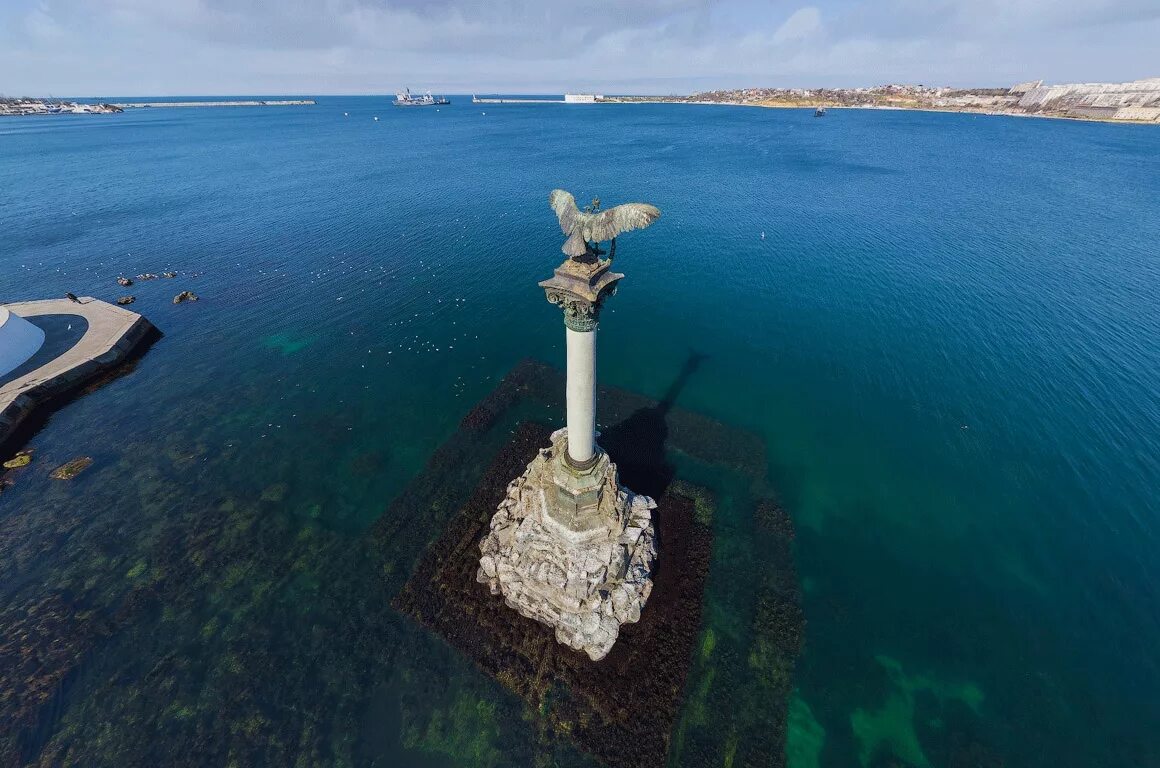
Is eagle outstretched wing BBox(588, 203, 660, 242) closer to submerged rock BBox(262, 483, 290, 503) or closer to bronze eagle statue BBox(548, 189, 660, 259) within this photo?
bronze eagle statue BBox(548, 189, 660, 259)

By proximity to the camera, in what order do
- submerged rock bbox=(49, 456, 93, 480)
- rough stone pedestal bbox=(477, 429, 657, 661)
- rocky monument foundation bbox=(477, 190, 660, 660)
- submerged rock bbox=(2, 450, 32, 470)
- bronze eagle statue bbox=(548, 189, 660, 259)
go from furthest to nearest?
submerged rock bbox=(2, 450, 32, 470), submerged rock bbox=(49, 456, 93, 480), rough stone pedestal bbox=(477, 429, 657, 661), rocky monument foundation bbox=(477, 190, 660, 660), bronze eagle statue bbox=(548, 189, 660, 259)

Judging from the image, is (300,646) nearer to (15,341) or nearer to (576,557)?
(576,557)

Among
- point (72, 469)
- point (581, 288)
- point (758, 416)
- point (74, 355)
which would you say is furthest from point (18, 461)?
point (758, 416)

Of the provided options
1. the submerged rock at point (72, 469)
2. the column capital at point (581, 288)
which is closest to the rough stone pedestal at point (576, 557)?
the column capital at point (581, 288)

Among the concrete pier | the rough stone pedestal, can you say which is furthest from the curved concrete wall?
the rough stone pedestal

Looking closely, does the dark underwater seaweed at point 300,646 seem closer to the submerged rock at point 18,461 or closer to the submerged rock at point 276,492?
the submerged rock at point 276,492

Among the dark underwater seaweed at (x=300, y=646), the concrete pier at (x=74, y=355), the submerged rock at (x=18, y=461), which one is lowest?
the dark underwater seaweed at (x=300, y=646)
